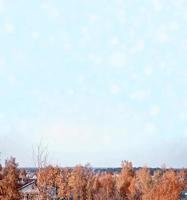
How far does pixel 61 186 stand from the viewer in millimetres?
38938

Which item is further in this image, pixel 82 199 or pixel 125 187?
pixel 125 187

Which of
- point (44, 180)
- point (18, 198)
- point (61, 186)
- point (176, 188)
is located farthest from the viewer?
point (61, 186)

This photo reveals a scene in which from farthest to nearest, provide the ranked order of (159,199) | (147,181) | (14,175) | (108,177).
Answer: (108,177), (147,181), (14,175), (159,199)

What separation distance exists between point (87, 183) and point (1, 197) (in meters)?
23.3

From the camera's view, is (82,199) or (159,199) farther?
(82,199)

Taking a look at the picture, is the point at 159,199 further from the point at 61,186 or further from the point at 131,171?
the point at 131,171

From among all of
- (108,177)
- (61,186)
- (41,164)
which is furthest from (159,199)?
(108,177)

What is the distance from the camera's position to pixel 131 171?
2463 inches

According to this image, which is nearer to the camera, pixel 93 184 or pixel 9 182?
pixel 9 182

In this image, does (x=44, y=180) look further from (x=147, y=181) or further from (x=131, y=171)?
(x=131, y=171)

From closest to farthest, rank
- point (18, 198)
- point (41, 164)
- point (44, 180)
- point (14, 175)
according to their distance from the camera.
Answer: point (41, 164) → point (44, 180) → point (18, 198) → point (14, 175)

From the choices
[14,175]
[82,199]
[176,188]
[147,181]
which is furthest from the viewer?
[147,181]

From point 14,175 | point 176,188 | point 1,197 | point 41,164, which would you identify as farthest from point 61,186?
point 41,164

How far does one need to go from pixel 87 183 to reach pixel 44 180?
34.1 metres
